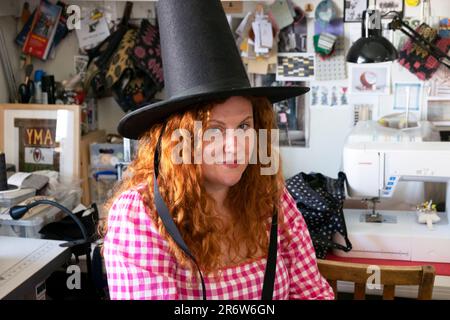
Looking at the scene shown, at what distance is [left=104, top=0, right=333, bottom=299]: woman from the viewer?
0.94 metres

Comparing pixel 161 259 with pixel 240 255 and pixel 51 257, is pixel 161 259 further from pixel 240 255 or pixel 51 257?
pixel 51 257

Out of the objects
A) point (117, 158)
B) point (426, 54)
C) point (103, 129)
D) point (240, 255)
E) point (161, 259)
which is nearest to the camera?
point (161, 259)

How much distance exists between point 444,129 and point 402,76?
0.25 meters

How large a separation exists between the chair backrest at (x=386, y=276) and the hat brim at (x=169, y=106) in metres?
0.46

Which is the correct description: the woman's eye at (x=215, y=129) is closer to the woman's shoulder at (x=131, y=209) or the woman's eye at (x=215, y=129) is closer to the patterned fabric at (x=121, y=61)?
the woman's shoulder at (x=131, y=209)

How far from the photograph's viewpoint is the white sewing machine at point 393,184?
154cm

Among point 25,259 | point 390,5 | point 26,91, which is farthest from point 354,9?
point 25,259

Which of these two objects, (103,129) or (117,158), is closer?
(117,158)

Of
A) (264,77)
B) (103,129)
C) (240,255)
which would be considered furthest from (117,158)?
(240,255)

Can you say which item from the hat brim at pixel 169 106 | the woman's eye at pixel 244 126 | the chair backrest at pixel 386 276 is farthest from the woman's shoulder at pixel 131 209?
the chair backrest at pixel 386 276

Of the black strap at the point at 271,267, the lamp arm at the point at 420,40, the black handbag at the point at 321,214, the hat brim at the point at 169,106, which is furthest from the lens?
the lamp arm at the point at 420,40

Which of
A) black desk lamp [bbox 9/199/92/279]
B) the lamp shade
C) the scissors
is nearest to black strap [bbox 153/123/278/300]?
black desk lamp [bbox 9/199/92/279]

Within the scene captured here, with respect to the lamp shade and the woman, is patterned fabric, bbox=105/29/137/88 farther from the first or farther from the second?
the woman
